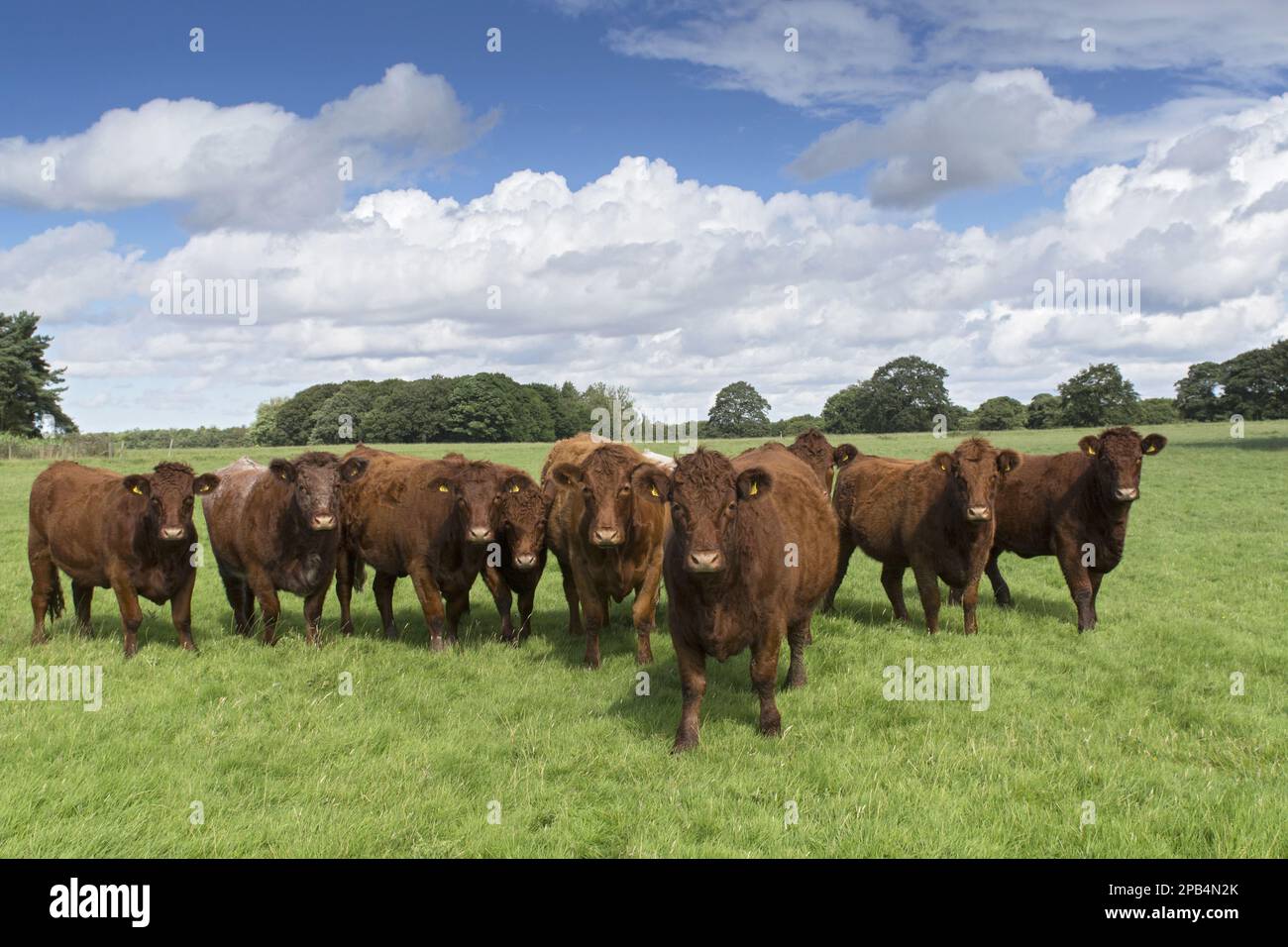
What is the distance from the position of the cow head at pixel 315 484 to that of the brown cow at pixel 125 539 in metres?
0.87

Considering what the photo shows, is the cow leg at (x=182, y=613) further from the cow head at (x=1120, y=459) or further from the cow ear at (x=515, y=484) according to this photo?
the cow head at (x=1120, y=459)

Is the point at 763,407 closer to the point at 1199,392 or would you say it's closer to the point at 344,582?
the point at 1199,392

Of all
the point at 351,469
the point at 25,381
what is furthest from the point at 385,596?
the point at 25,381

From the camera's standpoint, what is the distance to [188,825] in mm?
5043

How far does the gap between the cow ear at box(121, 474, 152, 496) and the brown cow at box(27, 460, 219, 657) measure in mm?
10

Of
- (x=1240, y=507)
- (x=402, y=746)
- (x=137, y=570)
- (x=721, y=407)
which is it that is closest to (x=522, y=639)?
(x=402, y=746)

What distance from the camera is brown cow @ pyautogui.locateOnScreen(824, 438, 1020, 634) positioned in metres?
9.65

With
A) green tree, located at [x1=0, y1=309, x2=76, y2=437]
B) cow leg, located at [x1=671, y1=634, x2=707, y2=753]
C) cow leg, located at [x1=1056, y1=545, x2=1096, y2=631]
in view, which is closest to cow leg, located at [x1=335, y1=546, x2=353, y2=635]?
cow leg, located at [x1=671, y1=634, x2=707, y2=753]

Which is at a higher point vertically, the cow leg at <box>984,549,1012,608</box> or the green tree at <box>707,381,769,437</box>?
the green tree at <box>707,381,769,437</box>

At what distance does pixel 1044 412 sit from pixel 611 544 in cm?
9936

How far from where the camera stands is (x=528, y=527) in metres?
9.55

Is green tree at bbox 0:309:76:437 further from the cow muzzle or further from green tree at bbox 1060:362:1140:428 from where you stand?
green tree at bbox 1060:362:1140:428
